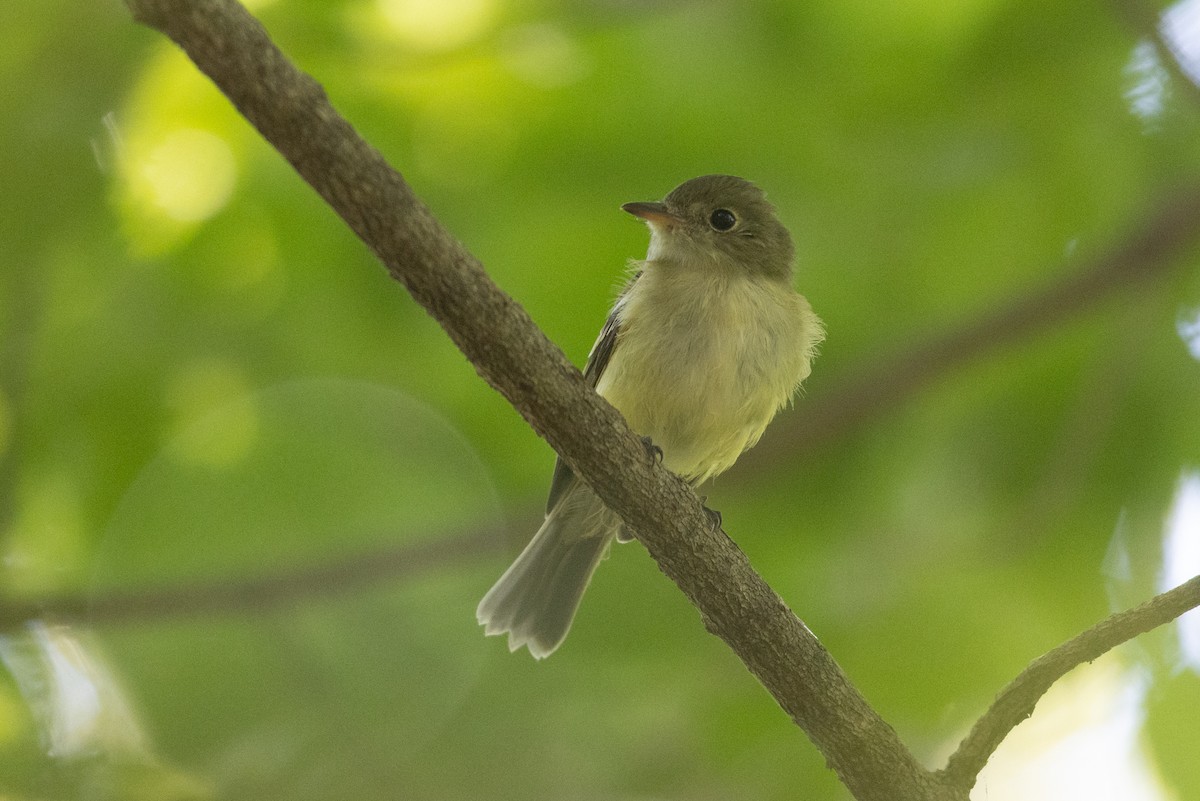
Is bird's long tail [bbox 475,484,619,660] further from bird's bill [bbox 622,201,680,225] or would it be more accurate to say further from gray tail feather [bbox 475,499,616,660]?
bird's bill [bbox 622,201,680,225]

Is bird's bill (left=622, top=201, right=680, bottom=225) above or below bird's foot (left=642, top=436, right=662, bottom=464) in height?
above

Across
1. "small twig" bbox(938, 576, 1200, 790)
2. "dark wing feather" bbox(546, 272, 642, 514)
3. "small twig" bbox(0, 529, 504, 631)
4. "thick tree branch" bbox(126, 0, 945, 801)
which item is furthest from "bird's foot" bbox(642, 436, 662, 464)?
"small twig" bbox(0, 529, 504, 631)

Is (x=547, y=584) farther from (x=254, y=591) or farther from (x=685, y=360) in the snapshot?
(x=254, y=591)

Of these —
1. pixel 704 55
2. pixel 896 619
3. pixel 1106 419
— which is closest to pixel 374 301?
pixel 704 55

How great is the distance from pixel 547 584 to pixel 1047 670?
290 cm

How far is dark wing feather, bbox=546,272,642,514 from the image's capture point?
5.21 m

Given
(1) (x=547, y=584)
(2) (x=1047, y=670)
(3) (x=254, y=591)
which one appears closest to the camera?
(2) (x=1047, y=670)

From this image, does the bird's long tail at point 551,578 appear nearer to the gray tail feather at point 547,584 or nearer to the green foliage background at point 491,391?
the gray tail feather at point 547,584

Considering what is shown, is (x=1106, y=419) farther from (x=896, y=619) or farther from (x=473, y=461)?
(x=473, y=461)

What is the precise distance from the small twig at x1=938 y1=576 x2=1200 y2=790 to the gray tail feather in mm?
2451

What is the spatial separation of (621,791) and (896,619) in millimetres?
1605

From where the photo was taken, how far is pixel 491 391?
5.68m

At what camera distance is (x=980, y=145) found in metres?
5.39

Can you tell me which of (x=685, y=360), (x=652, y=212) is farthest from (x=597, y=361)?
(x=652, y=212)
